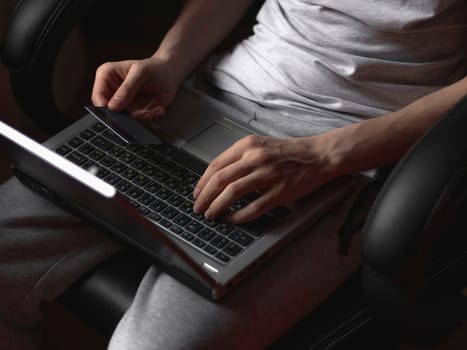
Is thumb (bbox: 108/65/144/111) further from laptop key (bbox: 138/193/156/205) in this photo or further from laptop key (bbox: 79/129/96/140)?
laptop key (bbox: 138/193/156/205)

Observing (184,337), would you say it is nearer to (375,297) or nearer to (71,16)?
(375,297)

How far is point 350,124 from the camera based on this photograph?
109cm

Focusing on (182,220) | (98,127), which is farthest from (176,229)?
(98,127)

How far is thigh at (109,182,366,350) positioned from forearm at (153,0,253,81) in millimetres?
349

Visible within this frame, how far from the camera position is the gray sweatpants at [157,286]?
919 millimetres

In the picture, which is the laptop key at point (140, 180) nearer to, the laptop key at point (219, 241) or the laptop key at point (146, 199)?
the laptop key at point (146, 199)

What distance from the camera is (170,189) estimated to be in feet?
3.35

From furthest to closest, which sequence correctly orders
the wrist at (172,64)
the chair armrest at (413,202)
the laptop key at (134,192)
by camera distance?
the wrist at (172,64), the laptop key at (134,192), the chair armrest at (413,202)

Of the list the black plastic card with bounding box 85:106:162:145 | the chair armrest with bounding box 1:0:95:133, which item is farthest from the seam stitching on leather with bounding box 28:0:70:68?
the black plastic card with bounding box 85:106:162:145

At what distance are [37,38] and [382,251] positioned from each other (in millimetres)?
535

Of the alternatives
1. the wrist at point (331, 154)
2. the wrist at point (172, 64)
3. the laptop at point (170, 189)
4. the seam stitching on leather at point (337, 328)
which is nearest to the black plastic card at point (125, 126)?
the laptop at point (170, 189)

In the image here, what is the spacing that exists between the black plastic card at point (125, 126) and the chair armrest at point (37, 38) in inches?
3.2

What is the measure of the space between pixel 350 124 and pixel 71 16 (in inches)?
15.9

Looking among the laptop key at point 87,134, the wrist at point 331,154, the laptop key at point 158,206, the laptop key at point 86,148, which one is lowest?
the laptop key at point 86,148
